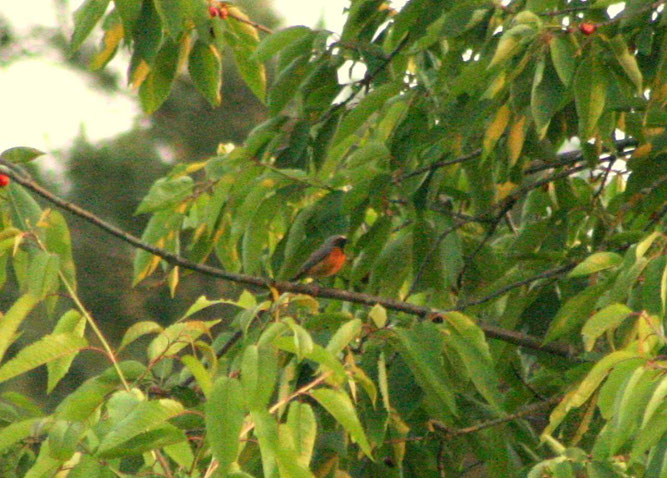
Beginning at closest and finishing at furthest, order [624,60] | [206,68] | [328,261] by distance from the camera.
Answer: [624,60]
[206,68]
[328,261]

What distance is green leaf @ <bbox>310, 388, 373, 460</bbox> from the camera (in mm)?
1630

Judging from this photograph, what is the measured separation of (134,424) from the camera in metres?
1.44

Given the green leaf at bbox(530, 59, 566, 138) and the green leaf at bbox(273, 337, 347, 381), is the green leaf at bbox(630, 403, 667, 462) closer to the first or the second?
the green leaf at bbox(273, 337, 347, 381)

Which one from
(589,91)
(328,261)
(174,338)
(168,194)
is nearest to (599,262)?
(589,91)

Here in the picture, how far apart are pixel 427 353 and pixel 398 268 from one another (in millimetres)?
842

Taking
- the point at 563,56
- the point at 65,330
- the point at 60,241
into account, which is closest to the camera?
the point at 65,330

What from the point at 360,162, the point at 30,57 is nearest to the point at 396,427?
the point at 360,162

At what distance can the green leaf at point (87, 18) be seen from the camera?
254cm

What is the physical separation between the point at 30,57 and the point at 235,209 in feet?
27.7

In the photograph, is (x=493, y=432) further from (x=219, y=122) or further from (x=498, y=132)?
(x=219, y=122)

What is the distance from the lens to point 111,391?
168 cm

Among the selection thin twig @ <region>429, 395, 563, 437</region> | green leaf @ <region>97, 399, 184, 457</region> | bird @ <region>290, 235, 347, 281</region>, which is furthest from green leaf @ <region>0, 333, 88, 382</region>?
bird @ <region>290, 235, 347, 281</region>

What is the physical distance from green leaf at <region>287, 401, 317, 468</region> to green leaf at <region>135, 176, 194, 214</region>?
1.25 meters

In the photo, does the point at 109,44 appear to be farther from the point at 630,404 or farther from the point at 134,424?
the point at 630,404
